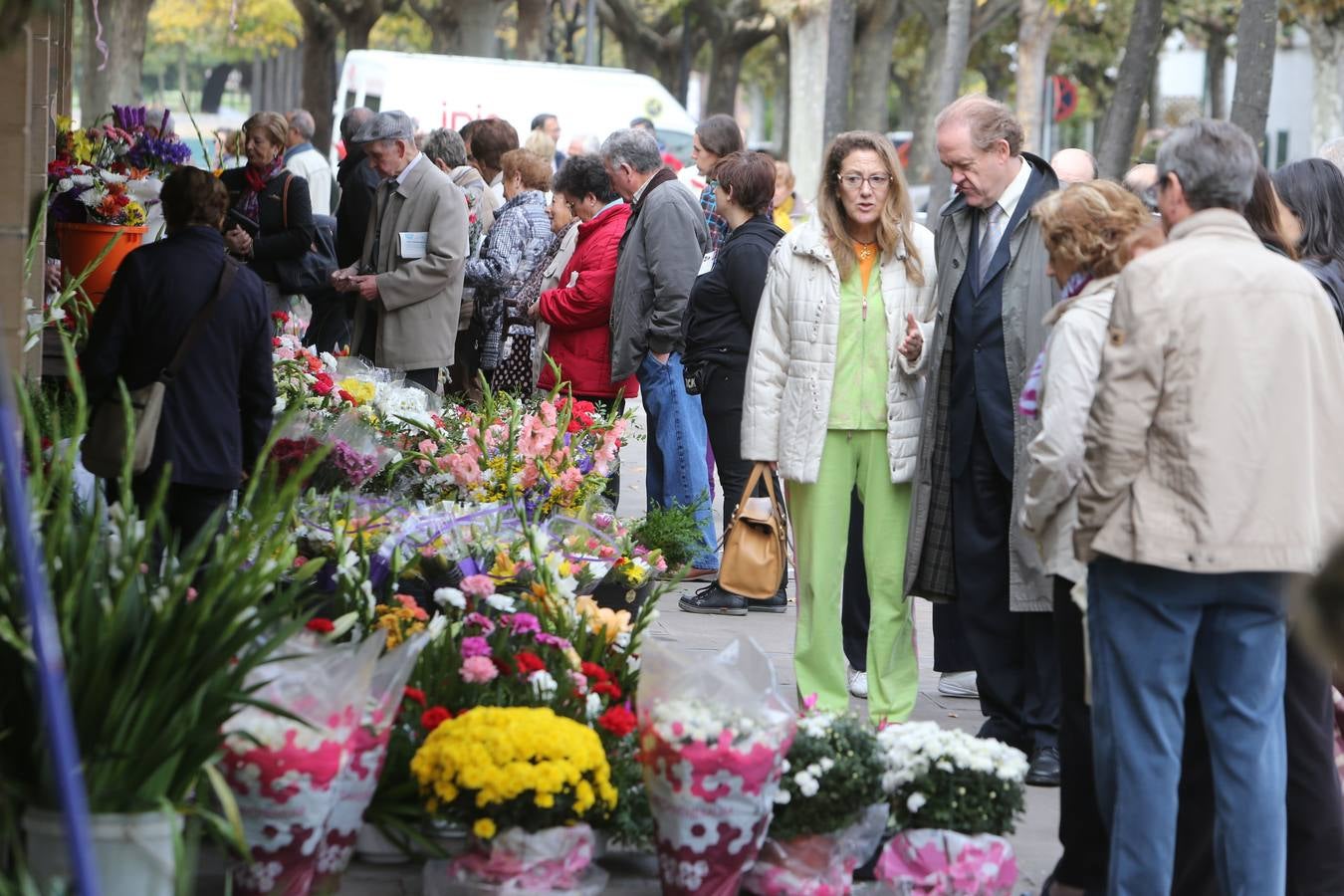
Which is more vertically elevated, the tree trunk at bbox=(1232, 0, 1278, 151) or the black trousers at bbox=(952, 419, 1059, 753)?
the tree trunk at bbox=(1232, 0, 1278, 151)

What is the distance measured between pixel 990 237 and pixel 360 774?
2556 millimetres

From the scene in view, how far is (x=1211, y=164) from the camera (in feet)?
12.9

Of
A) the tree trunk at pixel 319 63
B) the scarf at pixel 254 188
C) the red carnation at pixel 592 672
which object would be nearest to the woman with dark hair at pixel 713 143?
the scarf at pixel 254 188

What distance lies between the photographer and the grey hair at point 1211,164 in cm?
392

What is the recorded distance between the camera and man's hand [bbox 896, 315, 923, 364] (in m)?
5.64

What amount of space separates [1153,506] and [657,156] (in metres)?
4.89

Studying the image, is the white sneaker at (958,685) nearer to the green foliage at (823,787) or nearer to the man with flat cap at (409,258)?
the green foliage at (823,787)

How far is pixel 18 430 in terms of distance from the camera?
4.34 metres

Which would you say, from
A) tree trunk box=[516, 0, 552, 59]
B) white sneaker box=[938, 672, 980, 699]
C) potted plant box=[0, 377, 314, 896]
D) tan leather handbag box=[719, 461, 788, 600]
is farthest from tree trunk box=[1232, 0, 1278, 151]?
tree trunk box=[516, 0, 552, 59]

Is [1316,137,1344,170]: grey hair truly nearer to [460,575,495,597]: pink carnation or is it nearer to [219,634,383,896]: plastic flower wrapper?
[460,575,495,597]: pink carnation

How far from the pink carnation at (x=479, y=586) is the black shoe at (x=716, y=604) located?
3.12 metres

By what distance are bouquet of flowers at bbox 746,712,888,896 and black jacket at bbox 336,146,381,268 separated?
18.3ft

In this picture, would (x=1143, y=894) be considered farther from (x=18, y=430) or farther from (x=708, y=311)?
(x=708, y=311)

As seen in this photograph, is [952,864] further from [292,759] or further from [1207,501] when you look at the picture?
[292,759]
